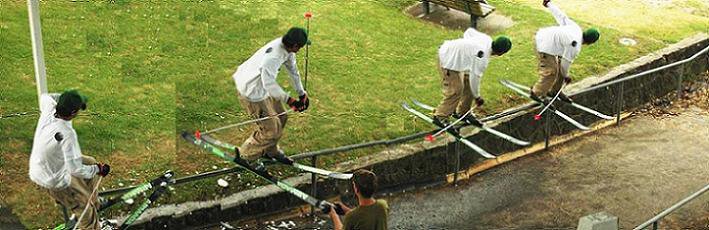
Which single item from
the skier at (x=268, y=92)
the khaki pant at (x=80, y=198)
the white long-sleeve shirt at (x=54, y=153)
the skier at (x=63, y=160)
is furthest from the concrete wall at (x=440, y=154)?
the white long-sleeve shirt at (x=54, y=153)

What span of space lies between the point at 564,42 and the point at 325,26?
14.0 ft

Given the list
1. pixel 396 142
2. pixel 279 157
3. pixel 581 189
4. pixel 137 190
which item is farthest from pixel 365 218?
pixel 581 189

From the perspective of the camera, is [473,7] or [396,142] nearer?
[396,142]

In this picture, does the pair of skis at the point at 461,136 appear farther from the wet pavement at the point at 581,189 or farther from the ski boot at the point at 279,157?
the ski boot at the point at 279,157

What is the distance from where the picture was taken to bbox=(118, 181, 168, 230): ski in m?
10.2

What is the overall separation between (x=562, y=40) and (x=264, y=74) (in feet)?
13.8

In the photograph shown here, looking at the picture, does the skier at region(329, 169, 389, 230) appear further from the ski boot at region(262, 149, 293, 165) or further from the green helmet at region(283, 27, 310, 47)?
the ski boot at region(262, 149, 293, 165)

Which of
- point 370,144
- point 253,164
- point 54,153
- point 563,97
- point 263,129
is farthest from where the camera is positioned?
point 563,97

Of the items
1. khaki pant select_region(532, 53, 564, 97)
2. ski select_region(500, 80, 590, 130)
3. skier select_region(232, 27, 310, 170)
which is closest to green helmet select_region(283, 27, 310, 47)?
skier select_region(232, 27, 310, 170)

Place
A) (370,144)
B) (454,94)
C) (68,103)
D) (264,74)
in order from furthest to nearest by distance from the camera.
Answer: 1. (454,94)
2. (370,144)
3. (264,74)
4. (68,103)

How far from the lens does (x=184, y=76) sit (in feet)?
46.4

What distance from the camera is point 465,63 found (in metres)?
12.4

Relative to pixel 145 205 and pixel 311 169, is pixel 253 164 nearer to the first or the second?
pixel 311 169

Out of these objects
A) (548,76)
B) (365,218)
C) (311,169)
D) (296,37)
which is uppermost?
(296,37)
